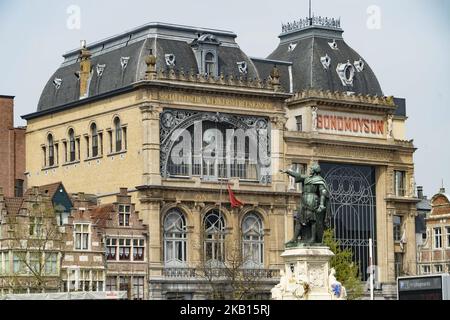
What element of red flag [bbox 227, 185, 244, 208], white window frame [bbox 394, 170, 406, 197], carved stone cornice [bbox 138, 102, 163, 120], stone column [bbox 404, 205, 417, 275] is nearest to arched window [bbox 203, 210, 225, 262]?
red flag [bbox 227, 185, 244, 208]

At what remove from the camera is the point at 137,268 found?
10675cm

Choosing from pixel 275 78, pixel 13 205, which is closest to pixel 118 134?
pixel 13 205

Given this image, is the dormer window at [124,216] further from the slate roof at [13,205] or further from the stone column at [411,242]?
the stone column at [411,242]

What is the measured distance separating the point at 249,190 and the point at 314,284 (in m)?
54.2

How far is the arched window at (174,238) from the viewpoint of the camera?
109488mm

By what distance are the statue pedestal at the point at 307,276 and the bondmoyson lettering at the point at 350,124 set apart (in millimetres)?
59877

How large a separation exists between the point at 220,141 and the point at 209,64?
6.07 meters

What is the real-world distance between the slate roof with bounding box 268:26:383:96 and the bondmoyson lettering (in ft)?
7.65

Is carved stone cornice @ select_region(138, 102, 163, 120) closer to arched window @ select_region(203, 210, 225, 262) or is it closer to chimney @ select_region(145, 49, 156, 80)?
chimney @ select_region(145, 49, 156, 80)

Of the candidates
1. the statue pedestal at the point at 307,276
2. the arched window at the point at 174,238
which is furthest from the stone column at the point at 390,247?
the statue pedestal at the point at 307,276

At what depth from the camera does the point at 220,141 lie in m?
113

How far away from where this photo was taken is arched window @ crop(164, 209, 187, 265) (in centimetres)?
10949
